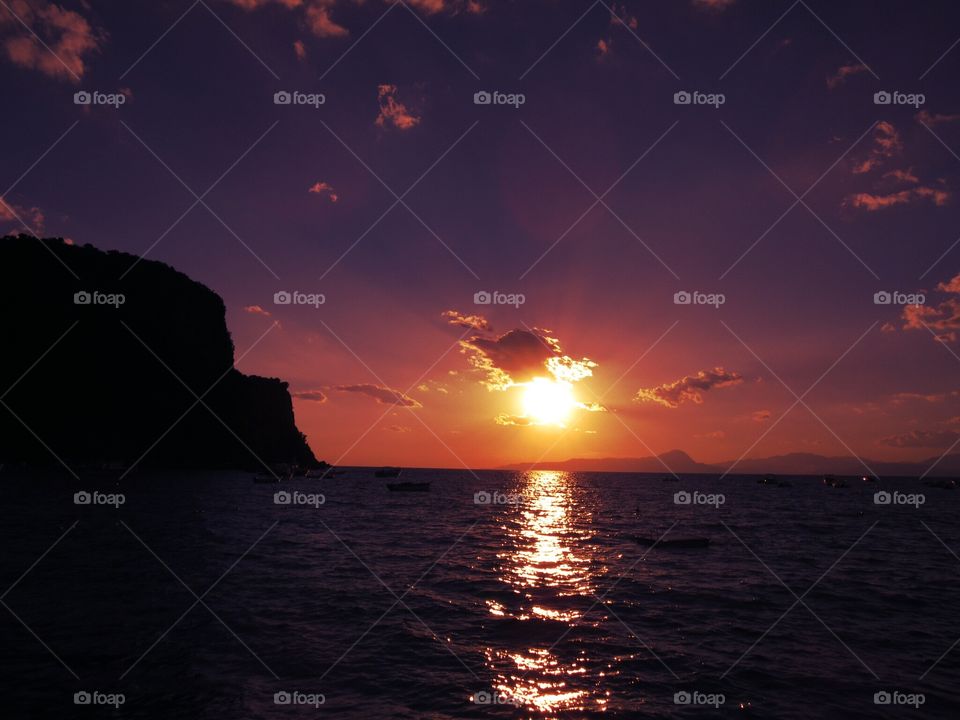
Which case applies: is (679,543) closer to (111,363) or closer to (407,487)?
(407,487)

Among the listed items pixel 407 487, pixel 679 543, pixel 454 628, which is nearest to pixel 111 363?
pixel 407 487

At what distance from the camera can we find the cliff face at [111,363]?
10862 centimetres

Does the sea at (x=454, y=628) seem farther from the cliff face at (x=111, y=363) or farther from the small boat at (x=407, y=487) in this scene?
the cliff face at (x=111, y=363)

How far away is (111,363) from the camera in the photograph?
385 ft

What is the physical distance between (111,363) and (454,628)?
126385mm

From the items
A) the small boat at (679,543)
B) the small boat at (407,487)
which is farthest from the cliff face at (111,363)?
the small boat at (679,543)

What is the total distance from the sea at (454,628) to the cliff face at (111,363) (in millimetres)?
89590

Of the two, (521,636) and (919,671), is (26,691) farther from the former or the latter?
(919,671)

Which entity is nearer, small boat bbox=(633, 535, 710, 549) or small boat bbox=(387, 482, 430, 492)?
small boat bbox=(633, 535, 710, 549)

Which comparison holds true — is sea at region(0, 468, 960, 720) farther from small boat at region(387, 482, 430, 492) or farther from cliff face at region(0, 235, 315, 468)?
cliff face at region(0, 235, 315, 468)

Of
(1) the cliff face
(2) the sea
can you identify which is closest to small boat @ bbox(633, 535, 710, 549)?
(2) the sea

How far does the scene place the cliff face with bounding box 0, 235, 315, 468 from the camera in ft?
356

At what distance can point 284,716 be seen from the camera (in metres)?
11.4

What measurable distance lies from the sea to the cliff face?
89590 millimetres
